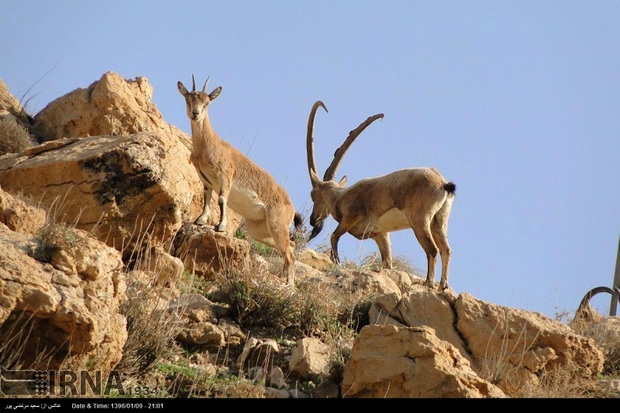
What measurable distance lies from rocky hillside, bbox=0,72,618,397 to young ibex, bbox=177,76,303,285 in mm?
339

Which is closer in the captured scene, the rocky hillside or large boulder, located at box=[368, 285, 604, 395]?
the rocky hillside

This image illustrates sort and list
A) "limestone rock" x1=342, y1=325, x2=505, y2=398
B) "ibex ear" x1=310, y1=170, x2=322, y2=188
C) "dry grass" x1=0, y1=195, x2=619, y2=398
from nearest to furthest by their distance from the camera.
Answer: "limestone rock" x1=342, y1=325, x2=505, y2=398 < "dry grass" x1=0, y1=195, x2=619, y2=398 < "ibex ear" x1=310, y1=170, x2=322, y2=188

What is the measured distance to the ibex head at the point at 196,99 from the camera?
14375 millimetres

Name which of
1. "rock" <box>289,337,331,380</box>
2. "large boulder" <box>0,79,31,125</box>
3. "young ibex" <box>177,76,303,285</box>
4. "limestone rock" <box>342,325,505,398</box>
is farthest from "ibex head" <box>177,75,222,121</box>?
"limestone rock" <box>342,325,505,398</box>

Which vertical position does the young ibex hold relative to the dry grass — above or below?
above

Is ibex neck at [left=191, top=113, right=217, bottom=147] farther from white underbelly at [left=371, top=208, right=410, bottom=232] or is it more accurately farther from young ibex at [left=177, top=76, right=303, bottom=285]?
white underbelly at [left=371, top=208, right=410, bottom=232]

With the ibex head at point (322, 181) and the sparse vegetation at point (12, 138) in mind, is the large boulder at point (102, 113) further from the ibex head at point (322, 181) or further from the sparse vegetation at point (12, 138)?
the ibex head at point (322, 181)

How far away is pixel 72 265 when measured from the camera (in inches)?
316

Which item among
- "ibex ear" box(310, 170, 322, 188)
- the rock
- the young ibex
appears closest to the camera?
the rock

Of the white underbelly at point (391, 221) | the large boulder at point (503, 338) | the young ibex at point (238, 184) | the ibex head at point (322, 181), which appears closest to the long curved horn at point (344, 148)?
the ibex head at point (322, 181)

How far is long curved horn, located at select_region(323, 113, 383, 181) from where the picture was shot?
2120 cm

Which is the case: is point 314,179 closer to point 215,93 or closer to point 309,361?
point 215,93

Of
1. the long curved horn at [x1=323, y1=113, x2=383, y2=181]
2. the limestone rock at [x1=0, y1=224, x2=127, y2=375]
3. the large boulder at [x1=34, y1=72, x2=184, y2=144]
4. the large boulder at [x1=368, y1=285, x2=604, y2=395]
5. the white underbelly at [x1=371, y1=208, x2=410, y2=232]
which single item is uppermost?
the long curved horn at [x1=323, y1=113, x2=383, y2=181]

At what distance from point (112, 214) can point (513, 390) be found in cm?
538
